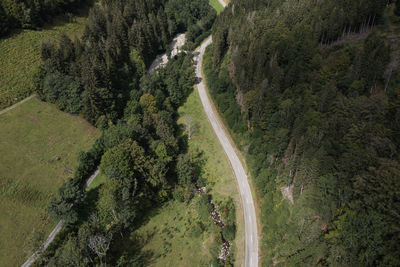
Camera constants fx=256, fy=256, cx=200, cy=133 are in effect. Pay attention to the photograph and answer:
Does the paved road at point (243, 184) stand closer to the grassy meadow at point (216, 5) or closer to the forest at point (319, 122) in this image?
the forest at point (319, 122)

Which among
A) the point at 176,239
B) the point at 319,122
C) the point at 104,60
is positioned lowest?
the point at 176,239

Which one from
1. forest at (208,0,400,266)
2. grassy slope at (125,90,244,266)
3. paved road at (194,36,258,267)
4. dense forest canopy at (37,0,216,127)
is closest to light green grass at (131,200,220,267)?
grassy slope at (125,90,244,266)

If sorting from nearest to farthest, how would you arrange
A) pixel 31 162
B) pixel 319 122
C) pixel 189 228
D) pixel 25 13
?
pixel 319 122 → pixel 189 228 → pixel 31 162 → pixel 25 13

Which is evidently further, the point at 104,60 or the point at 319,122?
the point at 104,60

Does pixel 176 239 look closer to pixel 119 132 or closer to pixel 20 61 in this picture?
pixel 119 132

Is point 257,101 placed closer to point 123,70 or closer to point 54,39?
point 123,70

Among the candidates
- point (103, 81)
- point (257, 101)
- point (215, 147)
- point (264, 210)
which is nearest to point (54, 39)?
point (103, 81)

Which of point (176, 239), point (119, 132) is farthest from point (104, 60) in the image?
point (176, 239)

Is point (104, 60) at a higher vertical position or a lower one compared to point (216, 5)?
lower
